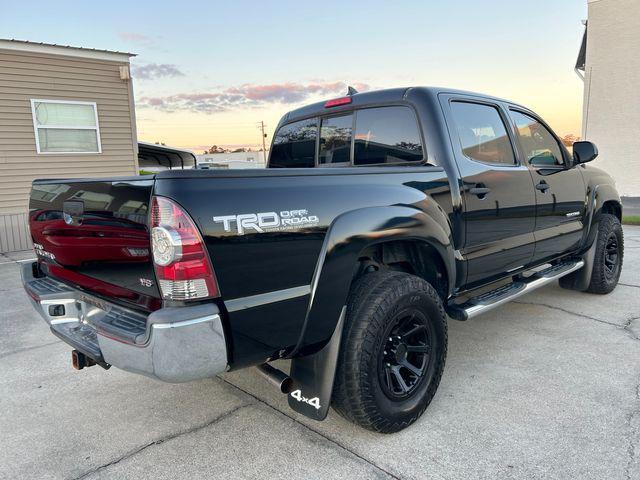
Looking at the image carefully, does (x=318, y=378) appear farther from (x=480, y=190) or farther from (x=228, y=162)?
(x=228, y=162)

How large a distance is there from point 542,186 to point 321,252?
2536 mm

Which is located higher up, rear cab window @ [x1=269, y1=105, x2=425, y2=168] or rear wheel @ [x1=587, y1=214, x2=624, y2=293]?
rear cab window @ [x1=269, y1=105, x2=425, y2=168]

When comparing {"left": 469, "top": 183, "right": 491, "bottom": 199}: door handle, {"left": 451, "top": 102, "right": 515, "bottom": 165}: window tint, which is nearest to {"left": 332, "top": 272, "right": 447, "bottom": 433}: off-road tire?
{"left": 469, "top": 183, "right": 491, "bottom": 199}: door handle

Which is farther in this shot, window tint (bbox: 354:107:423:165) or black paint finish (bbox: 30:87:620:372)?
window tint (bbox: 354:107:423:165)

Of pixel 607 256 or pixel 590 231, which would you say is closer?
pixel 590 231

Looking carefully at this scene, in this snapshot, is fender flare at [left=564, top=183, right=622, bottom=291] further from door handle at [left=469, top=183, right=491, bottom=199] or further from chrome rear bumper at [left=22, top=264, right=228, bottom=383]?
chrome rear bumper at [left=22, top=264, right=228, bottom=383]

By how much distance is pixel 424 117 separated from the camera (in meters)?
3.12

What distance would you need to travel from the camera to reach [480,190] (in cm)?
326

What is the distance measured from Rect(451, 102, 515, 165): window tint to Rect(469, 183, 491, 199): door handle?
0.73ft

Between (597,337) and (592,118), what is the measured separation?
683 inches

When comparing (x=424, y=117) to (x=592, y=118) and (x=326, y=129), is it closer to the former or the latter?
(x=326, y=129)

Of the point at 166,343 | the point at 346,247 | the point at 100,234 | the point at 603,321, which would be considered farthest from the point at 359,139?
the point at 603,321

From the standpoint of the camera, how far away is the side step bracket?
3.15 m

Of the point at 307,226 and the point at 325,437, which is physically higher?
the point at 307,226
